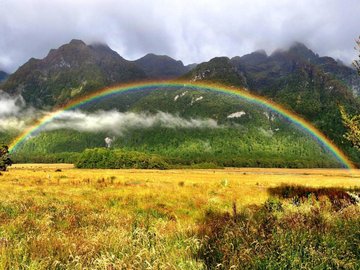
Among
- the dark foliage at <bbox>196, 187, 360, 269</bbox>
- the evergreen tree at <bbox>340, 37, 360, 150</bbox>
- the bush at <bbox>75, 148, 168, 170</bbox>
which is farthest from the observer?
the bush at <bbox>75, 148, 168, 170</bbox>

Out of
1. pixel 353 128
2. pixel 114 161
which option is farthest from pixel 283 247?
pixel 114 161

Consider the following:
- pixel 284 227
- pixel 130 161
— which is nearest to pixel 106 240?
pixel 284 227

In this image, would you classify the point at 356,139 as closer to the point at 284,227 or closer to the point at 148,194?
the point at 284,227

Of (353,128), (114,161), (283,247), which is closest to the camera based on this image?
(283,247)

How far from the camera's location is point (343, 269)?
4930mm

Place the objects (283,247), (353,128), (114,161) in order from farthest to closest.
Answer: (114,161) → (353,128) → (283,247)

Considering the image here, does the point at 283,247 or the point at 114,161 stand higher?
the point at 114,161

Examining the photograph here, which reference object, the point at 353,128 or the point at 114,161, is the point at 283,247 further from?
the point at 114,161

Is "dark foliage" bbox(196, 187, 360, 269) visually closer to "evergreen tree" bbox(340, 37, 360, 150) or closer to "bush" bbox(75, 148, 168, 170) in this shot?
"evergreen tree" bbox(340, 37, 360, 150)

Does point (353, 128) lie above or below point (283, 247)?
above

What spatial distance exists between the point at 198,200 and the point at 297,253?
1560 cm

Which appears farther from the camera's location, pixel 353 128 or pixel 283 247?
pixel 353 128

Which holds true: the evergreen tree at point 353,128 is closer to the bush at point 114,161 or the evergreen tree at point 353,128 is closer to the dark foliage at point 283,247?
the dark foliage at point 283,247

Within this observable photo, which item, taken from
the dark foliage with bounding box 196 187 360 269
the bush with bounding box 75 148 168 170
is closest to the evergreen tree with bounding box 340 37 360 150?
the dark foliage with bounding box 196 187 360 269
